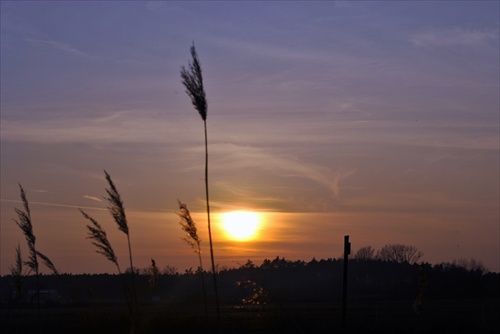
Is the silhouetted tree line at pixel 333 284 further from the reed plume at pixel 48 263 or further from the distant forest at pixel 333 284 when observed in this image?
the reed plume at pixel 48 263

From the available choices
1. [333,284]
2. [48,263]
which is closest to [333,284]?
[333,284]

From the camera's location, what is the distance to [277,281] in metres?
78.3

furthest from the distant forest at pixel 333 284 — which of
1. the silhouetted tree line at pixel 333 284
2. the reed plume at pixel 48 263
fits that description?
the reed plume at pixel 48 263

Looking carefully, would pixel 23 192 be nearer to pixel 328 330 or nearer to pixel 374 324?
pixel 328 330

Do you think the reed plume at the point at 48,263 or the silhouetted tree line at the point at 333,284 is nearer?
the reed plume at the point at 48,263

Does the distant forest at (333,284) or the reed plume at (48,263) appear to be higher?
the reed plume at (48,263)

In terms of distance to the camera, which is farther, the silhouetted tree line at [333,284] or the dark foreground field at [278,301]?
the silhouetted tree line at [333,284]

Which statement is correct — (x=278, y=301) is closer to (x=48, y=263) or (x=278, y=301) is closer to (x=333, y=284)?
(x=48, y=263)

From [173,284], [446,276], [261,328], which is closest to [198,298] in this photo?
[173,284]

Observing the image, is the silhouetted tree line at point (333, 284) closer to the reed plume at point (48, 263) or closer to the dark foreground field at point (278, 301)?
the dark foreground field at point (278, 301)

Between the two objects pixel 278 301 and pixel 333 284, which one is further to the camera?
pixel 333 284

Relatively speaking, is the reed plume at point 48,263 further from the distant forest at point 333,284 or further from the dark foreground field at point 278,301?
the distant forest at point 333,284

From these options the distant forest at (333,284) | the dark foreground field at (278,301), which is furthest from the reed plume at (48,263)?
the distant forest at (333,284)

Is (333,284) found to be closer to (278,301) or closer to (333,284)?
(333,284)
